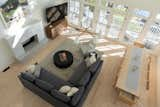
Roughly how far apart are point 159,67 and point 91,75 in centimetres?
274

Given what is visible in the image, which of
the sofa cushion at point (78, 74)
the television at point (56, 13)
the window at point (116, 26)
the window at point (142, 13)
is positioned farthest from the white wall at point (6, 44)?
the window at point (142, 13)

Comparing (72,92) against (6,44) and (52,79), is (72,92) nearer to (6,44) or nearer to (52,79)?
(52,79)

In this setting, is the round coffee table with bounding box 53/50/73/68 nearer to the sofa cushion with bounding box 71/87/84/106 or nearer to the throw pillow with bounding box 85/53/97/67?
the throw pillow with bounding box 85/53/97/67

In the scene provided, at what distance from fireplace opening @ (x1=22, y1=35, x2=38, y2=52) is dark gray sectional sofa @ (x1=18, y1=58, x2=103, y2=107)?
1.58 m

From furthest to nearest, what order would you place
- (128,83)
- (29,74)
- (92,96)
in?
(92,96) → (128,83) → (29,74)

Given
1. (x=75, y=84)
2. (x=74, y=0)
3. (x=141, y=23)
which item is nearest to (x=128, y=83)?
(x=75, y=84)

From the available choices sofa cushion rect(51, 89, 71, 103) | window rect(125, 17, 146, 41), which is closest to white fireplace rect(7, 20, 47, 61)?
sofa cushion rect(51, 89, 71, 103)

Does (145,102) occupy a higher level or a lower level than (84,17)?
lower

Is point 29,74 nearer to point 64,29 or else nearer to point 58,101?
point 58,101

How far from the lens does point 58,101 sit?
3.20 metres

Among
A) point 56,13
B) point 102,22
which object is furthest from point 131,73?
point 56,13

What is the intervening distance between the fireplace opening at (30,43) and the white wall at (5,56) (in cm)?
64

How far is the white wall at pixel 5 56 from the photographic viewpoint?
4.22 meters

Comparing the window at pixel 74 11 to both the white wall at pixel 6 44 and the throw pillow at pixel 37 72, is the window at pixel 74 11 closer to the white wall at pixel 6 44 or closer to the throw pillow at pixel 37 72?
the white wall at pixel 6 44
